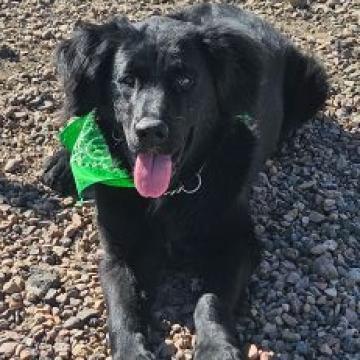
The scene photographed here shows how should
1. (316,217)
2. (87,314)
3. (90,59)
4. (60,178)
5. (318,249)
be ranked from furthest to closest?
(60,178)
(316,217)
(318,249)
(90,59)
(87,314)

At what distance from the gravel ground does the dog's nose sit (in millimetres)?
792

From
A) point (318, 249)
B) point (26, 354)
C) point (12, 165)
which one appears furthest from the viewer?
point (12, 165)

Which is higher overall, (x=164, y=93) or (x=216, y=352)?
(x=164, y=93)

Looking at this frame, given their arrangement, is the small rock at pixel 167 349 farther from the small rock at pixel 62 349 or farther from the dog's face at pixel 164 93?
the dog's face at pixel 164 93

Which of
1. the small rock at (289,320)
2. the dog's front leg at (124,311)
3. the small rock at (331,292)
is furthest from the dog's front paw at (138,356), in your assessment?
the small rock at (331,292)

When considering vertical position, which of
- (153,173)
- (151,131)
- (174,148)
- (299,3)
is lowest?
(299,3)

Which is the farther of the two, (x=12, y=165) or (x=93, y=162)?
(x=12, y=165)

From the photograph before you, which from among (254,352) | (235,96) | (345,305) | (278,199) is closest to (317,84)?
(278,199)

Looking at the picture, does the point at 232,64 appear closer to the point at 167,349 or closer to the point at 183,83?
the point at 183,83

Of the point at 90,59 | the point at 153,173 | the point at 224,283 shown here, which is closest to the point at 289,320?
the point at 224,283

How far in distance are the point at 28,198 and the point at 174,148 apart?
1218 millimetres

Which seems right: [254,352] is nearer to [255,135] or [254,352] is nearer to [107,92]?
[255,135]

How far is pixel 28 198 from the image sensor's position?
4238 millimetres

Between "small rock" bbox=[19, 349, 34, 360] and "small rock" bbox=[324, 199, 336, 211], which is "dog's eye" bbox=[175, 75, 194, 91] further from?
"small rock" bbox=[19, 349, 34, 360]
